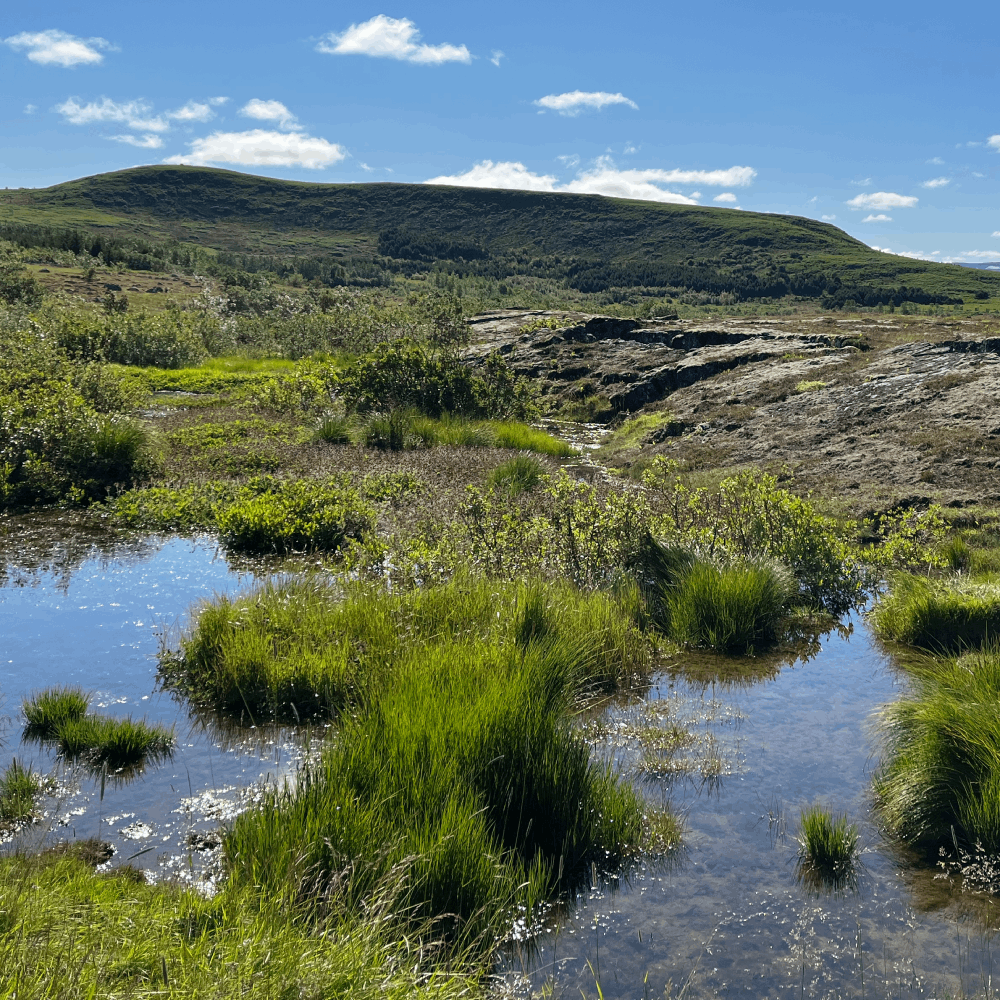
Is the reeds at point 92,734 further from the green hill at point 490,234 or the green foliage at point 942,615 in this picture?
the green hill at point 490,234

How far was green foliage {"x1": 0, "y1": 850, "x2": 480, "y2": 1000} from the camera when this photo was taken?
99.0 inches

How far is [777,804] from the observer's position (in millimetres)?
4871

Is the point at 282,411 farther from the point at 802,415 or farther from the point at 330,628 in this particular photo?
the point at 330,628

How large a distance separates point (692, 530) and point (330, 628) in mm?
4210

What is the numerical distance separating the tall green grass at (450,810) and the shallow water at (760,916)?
0.30 meters

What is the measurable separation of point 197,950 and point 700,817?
292cm

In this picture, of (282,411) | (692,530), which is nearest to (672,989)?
(692,530)

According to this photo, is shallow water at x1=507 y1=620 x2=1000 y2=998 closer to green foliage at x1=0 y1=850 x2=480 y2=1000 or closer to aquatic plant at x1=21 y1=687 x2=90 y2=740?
green foliage at x1=0 y1=850 x2=480 y2=1000

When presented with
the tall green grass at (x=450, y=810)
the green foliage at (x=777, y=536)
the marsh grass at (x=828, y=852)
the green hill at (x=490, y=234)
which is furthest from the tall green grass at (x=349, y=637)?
the green hill at (x=490, y=234)

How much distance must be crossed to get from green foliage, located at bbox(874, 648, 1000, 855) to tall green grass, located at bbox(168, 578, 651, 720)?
2154mm

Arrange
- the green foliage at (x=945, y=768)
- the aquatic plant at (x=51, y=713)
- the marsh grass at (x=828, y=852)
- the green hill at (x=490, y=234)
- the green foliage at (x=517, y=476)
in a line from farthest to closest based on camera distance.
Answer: the green hill at (x=490, y=234)
the green foliage at (x=517, y=476)
the aquatic plant at (x=51, y=713)
the green foliage at (x=945, y=768)
the marsh grass at (x=828, y=852)

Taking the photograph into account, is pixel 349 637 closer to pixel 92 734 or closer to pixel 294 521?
pixel 92 734

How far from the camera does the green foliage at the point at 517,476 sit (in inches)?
494

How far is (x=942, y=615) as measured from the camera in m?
7.56
